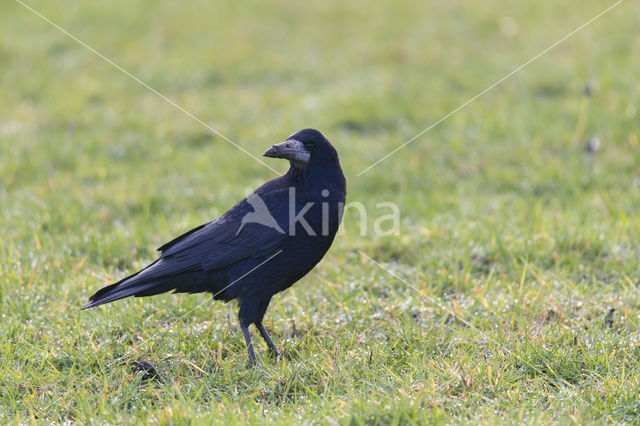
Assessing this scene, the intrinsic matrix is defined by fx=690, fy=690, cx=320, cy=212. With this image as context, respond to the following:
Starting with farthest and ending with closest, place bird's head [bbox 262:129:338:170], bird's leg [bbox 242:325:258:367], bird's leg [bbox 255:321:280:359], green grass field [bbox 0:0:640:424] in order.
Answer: bird's head [bbox 262:129:338:170], bird's leg [bbox 255:321:280:359], bird's leg [bbox 242:325:258:367], green grass field [bbox 0:0:640:424]

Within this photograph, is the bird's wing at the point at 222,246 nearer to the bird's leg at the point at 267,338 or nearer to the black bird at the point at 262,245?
the black bird at the point at 262,245

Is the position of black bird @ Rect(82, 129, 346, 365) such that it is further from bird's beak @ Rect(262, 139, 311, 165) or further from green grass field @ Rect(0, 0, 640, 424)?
green grass field @ Rect(0, 0, 640, 424)

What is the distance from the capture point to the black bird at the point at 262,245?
3707 mm

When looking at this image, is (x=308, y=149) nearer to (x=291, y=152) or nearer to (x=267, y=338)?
(x=291, y=152)

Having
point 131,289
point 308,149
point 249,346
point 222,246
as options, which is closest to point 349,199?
point 308,149

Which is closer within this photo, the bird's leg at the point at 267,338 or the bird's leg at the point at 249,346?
the bird's leg at the point at 249,346

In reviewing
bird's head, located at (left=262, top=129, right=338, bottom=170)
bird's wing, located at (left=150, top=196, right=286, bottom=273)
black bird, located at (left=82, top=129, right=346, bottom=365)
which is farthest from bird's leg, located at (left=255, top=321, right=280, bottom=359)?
bird's head, located at (left=262, top=129, right=338, bottom=170)

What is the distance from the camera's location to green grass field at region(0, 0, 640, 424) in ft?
10.9

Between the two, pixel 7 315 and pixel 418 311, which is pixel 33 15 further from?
pixel 418 311

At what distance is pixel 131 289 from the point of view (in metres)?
3.68

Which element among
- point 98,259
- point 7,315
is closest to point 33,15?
point 98,259

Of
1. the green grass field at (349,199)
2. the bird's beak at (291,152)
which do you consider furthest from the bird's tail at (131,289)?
the bird's beak at (291,152)

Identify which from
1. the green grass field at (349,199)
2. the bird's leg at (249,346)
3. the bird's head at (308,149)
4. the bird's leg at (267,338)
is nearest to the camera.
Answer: the green grass field at (349,199)

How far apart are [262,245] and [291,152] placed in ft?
1.79
